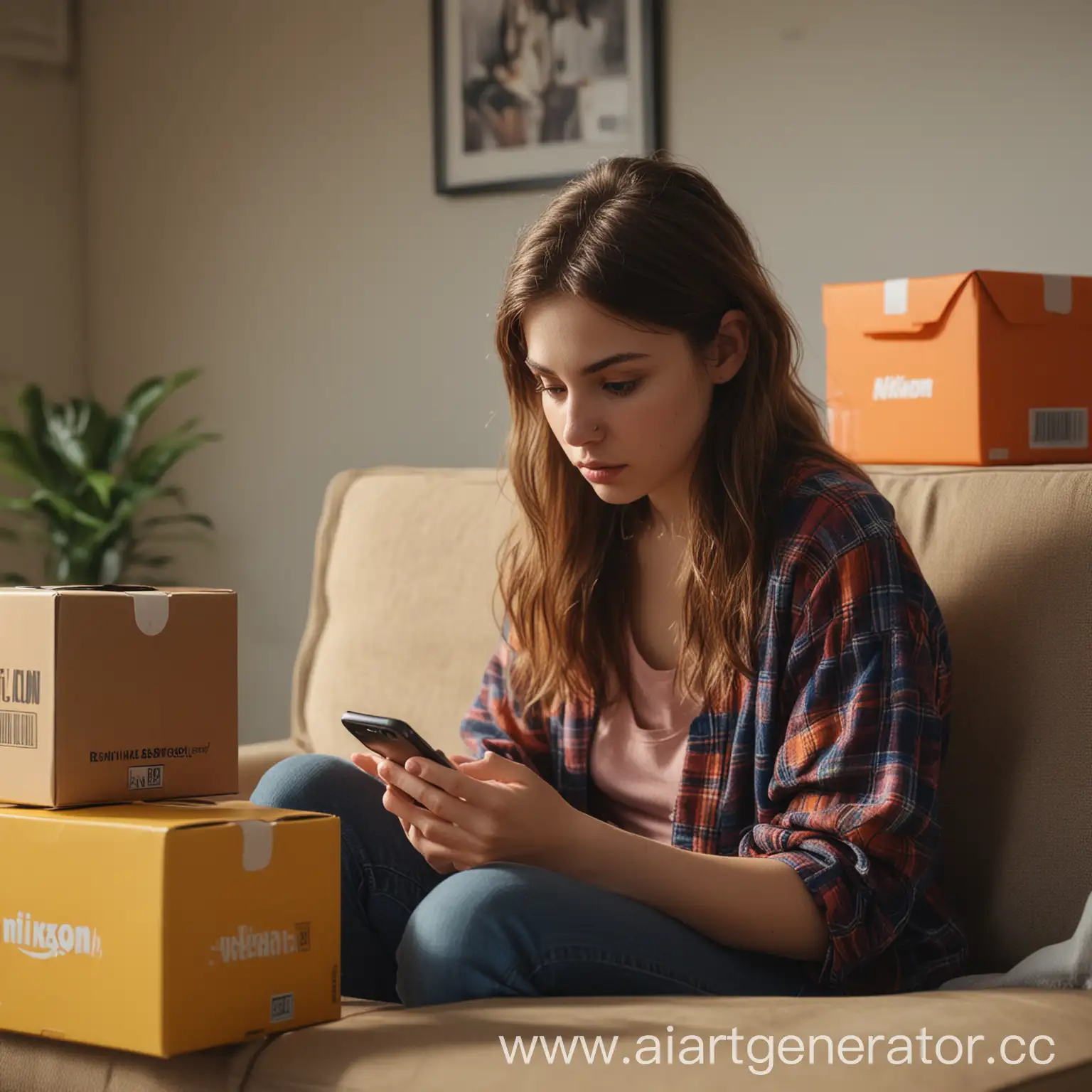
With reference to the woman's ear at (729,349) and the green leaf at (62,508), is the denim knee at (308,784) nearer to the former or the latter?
the woman's ear at (729,349)

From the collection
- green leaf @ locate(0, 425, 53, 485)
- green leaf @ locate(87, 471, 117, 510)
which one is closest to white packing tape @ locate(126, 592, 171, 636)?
green leaf @ locate(87, 471, 117, 510)

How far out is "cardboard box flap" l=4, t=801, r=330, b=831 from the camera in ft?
3.47

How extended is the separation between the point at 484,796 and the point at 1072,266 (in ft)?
4.26

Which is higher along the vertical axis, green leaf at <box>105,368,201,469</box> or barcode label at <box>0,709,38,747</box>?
green leaf at <box>105,368,201,469</box>

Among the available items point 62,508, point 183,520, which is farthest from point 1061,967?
point 183,520

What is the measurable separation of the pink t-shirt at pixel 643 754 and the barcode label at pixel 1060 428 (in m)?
0.51

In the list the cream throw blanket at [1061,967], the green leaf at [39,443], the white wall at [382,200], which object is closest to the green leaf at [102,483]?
the green leaf at [39,443]

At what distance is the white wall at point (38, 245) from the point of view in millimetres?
3184

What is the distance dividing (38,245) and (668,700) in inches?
91.1

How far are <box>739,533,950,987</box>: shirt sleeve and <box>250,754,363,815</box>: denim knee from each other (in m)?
0.37

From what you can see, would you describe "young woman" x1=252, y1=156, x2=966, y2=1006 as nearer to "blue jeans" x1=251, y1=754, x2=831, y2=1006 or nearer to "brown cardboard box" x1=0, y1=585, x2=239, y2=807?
"blue jeans" x1=251, y1=754, x2=831, y2=1006

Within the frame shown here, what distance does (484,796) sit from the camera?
1.20 m

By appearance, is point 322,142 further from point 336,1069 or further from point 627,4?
point 336,1069

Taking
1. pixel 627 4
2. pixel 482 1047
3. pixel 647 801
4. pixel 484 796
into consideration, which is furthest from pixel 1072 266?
pixel 482 1047
